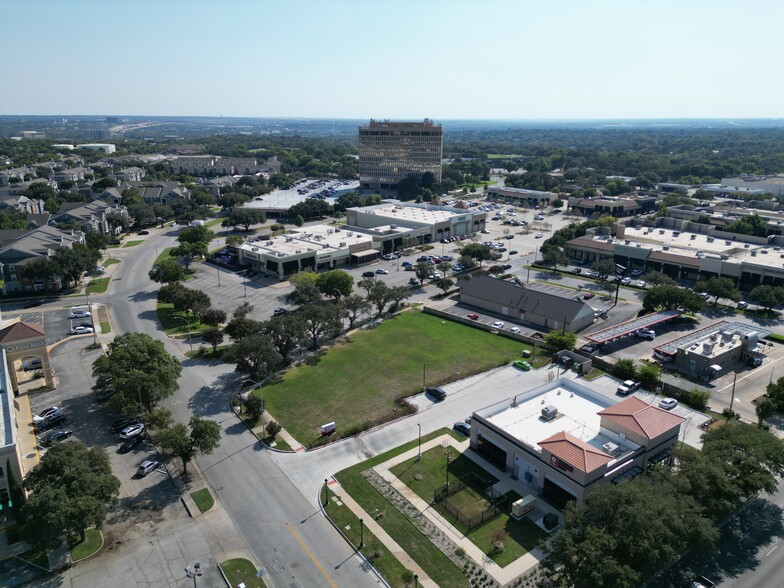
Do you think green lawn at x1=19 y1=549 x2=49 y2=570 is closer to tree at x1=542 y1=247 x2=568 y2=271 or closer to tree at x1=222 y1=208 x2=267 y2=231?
tree at x1=542 y1=247 x2=568 y2=271

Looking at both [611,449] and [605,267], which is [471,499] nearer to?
[611,449]

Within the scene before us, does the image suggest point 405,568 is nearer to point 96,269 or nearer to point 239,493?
point 239,493

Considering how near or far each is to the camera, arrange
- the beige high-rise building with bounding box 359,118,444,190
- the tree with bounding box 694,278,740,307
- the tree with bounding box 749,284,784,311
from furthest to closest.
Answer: the beige high-rise building with bounding box 359,118,444,190
the tree with bounding box 694,278,740,307
the tree with bounding box 749,284,784,311

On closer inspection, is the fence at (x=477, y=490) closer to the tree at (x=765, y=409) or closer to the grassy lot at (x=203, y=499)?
the grassy lot at (x=203, y=499)

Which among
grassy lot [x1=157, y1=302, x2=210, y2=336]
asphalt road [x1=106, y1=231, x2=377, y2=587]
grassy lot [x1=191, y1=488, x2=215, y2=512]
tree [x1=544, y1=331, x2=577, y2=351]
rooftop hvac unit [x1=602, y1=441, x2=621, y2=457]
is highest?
rooftop hvac unit [x1=602, y1=441, x2=621, y2=457]

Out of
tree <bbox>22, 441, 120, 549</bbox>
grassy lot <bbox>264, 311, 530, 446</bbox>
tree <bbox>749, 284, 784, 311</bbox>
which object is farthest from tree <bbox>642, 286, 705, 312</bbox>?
tree <bbox>22, 441, 120, 549</bbox>

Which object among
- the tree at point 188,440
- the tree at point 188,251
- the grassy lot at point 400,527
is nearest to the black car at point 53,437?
the tree at point 188,440

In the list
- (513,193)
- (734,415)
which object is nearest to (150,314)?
(734,415)
